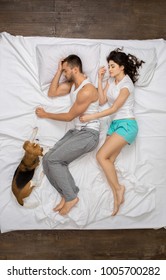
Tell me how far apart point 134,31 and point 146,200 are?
3.68ft

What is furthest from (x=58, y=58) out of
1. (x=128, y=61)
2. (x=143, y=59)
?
(x=143, y=59)

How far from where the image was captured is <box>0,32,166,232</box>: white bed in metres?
2.21

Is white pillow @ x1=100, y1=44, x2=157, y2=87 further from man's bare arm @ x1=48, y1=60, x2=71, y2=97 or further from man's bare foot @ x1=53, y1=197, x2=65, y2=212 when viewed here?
man's bare foot @ x1=53, y1=197, x2=65, y2=212

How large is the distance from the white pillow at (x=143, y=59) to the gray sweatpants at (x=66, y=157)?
413 millimetres

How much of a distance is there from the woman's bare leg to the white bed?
0.04 meters

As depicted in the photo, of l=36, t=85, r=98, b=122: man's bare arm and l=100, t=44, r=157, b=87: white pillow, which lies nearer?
l=36, t=85, r=98, b=122: man's bare arm

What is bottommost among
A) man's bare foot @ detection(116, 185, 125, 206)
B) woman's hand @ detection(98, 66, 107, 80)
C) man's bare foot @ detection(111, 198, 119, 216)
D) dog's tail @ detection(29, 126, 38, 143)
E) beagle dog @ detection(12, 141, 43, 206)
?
man's bare foot @ detection(111, 198, 119, 216)

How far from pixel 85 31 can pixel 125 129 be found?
718 millimetres

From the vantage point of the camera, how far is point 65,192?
85.3 inches

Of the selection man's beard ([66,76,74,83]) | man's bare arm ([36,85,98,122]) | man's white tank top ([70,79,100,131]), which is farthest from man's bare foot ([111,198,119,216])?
man's beard ([66,76,74,83])

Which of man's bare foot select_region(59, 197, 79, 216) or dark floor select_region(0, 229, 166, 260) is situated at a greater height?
man's bare foot select_region(59, 197, 79, 216)

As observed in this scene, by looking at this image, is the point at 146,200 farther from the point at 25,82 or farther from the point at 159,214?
the point at 25,82

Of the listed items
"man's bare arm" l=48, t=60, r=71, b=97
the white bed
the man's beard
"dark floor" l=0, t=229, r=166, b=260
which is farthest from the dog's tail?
"dark floor" l=0, t=229, r=166, b=260

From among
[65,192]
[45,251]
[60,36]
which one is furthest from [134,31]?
[45,251]
